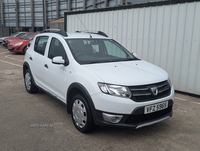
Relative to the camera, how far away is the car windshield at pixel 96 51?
12.8 ft

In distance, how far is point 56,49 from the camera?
170 inches

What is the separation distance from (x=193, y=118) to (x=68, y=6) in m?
23.6

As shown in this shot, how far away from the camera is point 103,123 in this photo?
10.2 feet

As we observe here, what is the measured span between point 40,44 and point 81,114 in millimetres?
2470

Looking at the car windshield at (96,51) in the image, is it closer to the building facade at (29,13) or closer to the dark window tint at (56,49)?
the dark window tint at (56,49)

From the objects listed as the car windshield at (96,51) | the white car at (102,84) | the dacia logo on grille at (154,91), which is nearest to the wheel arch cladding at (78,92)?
the white car at (102,84)

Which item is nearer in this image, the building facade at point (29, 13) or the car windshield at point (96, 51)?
the car windshield at point (96, 51)

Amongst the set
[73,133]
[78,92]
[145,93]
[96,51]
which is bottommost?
[73,133]

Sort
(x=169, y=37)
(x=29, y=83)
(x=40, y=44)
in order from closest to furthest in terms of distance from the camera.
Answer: (x=40, y=44)
(x=29, y=83)
(x=169, y=37)

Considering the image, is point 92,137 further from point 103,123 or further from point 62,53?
point 62,53

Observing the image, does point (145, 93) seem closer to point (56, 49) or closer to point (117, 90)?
point (117, 90)

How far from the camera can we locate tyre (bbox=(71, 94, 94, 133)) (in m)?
3.27

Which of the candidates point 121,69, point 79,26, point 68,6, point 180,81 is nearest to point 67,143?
point 121,69

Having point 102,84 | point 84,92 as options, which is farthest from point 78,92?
point 102,84
